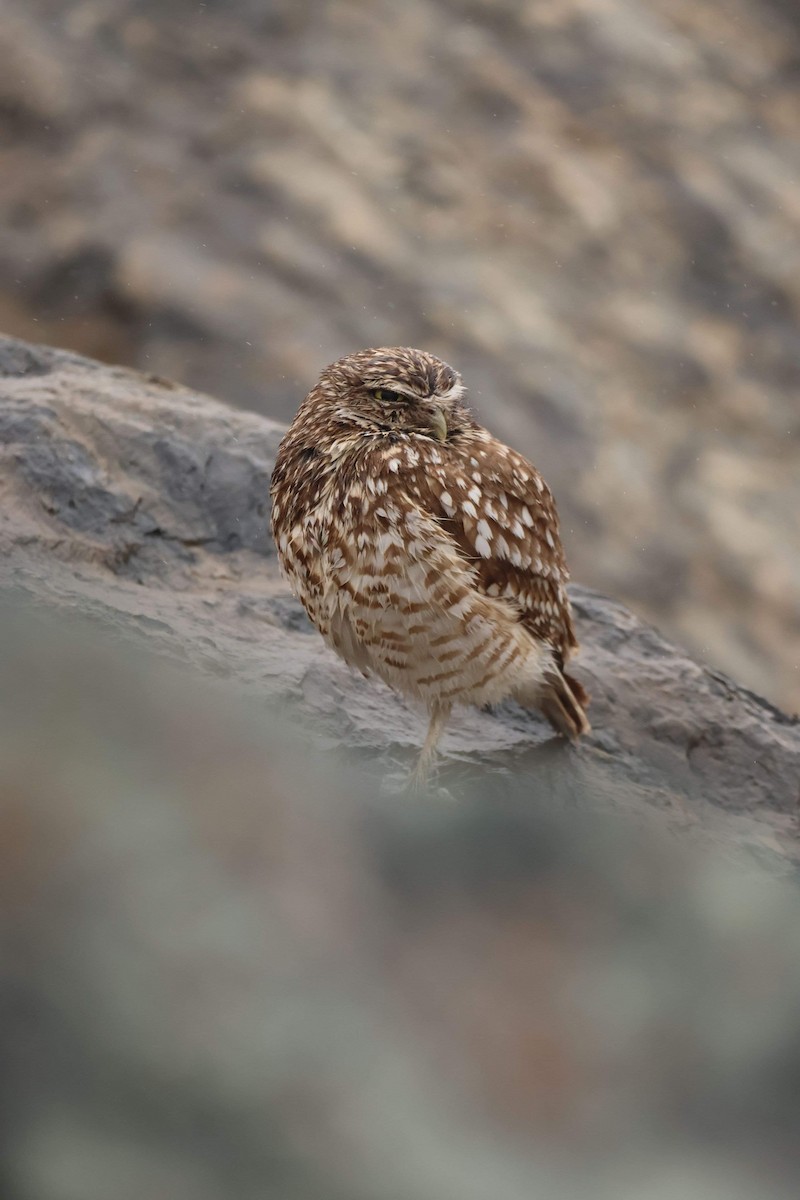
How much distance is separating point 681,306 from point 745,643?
1.52 meters

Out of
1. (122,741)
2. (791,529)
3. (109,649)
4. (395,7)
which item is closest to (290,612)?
(109,649)

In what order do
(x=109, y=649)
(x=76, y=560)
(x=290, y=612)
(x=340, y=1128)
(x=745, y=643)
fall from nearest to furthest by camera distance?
1. (x=340, y=1128)
2. (x=109, y=649)
3. (x=76, y=560)
4. (x=290, y=612)
5. (x=745, y=643)

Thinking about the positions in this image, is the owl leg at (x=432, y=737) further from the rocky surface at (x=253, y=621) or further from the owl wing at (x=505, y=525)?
the owl wing at (x=505, y=525)

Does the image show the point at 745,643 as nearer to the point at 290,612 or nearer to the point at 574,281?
the point at 574,281

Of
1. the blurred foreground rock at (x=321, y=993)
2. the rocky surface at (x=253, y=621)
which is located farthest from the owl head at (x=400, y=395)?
the blurred foreground rock at (x=321, y=993)

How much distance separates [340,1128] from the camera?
146 centimetres

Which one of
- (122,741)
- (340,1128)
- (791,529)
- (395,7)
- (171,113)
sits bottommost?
(340,1128)

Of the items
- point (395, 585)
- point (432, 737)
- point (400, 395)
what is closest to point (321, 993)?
point (395, 585)

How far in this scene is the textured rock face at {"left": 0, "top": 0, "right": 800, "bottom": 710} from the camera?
5180 millimetres

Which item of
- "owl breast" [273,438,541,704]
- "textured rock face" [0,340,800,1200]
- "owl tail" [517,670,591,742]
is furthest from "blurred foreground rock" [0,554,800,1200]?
"owl tail" [517,670,591,742]

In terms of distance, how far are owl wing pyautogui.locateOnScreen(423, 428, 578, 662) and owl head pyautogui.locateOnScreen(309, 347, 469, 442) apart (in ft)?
0.23

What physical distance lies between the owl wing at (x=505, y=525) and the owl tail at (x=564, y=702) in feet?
0.20

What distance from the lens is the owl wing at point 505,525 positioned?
2.66m

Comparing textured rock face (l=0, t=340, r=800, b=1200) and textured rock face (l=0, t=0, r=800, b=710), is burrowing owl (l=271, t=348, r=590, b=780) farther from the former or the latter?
textured rock face (l=0, t=0, r=800, b=710)
